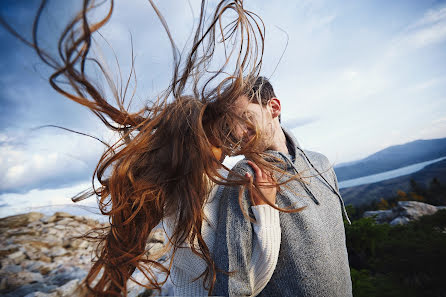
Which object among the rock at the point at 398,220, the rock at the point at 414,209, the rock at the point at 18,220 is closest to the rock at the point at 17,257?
the rock at the point at 18,220

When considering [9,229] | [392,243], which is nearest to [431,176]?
[392,243]

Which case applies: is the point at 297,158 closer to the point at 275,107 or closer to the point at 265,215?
the point at 275,107

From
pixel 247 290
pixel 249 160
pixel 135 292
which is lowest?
pixel 135 292

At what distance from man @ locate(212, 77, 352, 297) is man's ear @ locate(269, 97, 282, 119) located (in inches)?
10.5

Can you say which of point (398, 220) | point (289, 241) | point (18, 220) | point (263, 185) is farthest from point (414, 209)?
point (18, 220)

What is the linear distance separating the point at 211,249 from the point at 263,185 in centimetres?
48

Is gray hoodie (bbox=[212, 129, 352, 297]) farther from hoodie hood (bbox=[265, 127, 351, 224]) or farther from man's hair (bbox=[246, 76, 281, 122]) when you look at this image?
man's hair (bbox=[246, 76, 281, 122])

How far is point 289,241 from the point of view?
48.3 inches

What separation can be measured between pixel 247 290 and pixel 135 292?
240 centimetres

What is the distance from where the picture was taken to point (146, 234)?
4.26 ft

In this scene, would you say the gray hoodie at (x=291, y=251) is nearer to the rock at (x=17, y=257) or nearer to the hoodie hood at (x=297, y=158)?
the hoodie hood at (x=297, y=158)

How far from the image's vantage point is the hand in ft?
4.12

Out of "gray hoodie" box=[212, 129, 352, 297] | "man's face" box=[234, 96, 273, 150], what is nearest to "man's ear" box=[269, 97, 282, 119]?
"man's face" box=[234, 96, 273, 150]

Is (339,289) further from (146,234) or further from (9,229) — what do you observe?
(9,229)
